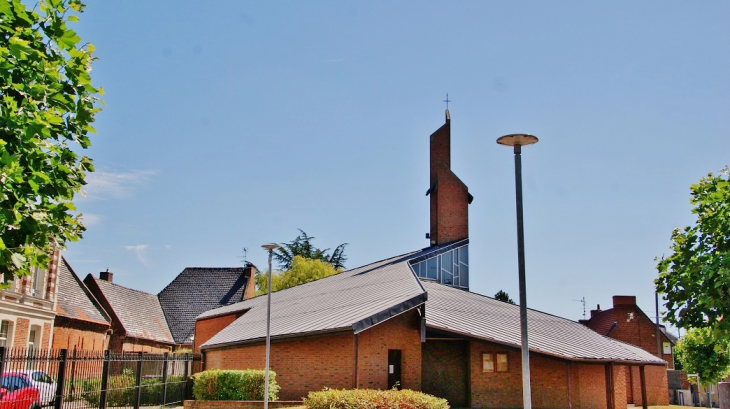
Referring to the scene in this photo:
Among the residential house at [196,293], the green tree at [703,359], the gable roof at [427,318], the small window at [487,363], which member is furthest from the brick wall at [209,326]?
the green tree at [703,359]

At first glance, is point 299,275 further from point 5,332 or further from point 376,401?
point 376,401

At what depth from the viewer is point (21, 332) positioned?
2814 cm

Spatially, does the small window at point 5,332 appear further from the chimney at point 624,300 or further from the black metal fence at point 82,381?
the chimney at point 624,300

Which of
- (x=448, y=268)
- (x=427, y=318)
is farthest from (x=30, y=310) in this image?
(x=448, y=268)

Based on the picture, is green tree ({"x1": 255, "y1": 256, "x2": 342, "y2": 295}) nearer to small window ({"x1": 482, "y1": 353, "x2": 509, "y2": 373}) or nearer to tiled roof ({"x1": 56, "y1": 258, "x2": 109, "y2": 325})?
tiled roof ({"x1": 56, "y1": 258, "x2": 109, "y2": 325})

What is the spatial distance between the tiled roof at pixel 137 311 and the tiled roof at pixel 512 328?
21.3 meters

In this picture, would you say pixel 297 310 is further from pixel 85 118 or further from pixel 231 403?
pixel 85 118

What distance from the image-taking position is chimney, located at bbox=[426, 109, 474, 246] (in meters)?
41.3

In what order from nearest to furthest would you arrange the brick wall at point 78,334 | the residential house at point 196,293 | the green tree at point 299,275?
1. the brick wall at point 78,334
2. the residential house at point 196,293
3. the green tree at point 299,275

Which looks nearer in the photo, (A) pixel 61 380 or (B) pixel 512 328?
(A) pixel 61 380

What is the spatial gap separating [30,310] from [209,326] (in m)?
12.6

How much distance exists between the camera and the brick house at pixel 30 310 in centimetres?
2706

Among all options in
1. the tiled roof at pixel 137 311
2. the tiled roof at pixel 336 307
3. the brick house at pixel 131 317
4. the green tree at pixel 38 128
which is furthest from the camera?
the tiled roof at pixel 137 311

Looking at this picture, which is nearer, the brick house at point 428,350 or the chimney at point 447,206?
the brick house at point 428,350
